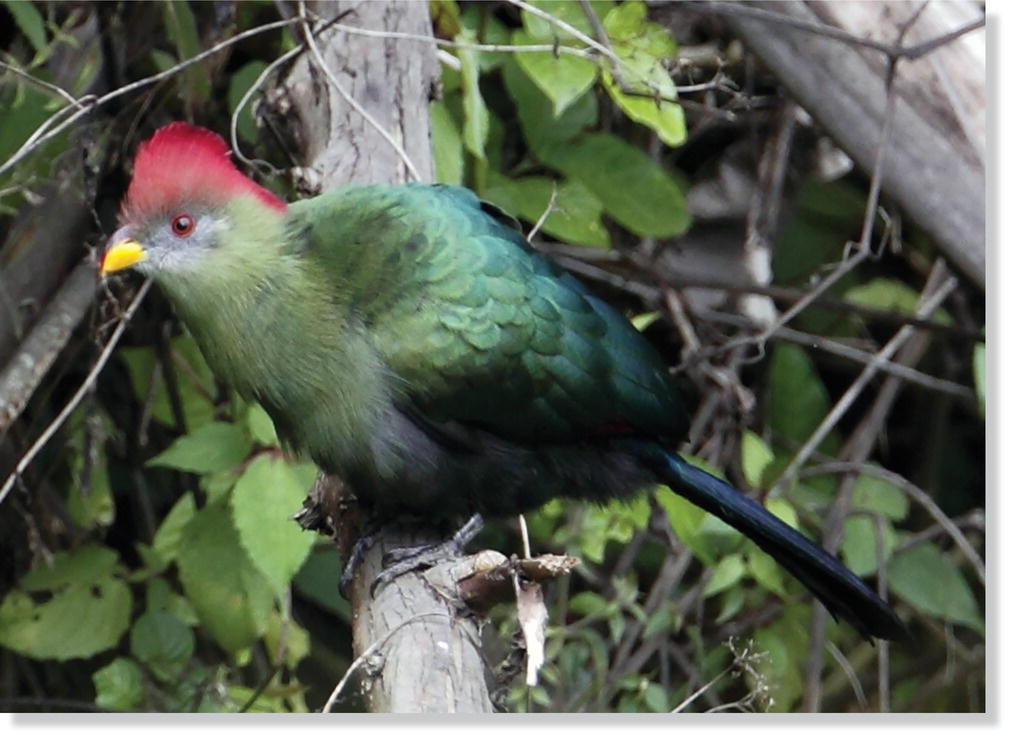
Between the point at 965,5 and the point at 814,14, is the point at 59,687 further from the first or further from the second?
the point at 965,5

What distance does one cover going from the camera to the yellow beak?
1422mm

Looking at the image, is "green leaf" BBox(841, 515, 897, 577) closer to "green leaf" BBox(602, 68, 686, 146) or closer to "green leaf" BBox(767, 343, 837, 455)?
"green leaf" BBox(767, 343, 837, 455)

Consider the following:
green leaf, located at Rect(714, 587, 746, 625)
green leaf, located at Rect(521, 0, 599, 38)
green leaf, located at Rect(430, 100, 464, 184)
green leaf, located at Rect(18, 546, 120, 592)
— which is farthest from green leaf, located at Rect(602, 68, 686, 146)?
green leaf, located at Rect(18, 546, 120, 592)

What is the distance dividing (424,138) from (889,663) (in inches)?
46.0

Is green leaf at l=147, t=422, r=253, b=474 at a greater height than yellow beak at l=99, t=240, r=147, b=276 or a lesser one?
lesser

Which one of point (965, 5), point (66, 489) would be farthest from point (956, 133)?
Result: point (66, 489)

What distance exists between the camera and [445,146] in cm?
182

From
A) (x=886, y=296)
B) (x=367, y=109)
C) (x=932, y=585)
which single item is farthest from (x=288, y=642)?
(x=886, y=296)

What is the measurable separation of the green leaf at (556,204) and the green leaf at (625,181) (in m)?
0.03

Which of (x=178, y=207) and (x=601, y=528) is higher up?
(x=178, y=207)

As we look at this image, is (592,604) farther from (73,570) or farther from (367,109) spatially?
(367,109)

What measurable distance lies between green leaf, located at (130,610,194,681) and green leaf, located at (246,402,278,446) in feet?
1.29

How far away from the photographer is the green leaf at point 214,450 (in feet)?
6.00

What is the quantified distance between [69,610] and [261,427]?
0.50 meters
